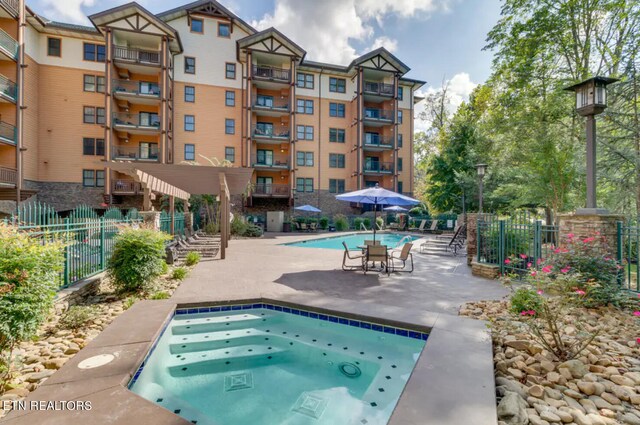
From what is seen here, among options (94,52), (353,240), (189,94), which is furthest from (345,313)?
(94,52)

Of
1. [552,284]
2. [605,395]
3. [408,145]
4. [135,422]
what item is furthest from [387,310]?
[408,145]

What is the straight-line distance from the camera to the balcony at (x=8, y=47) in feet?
51.4

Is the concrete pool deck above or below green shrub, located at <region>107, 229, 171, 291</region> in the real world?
below

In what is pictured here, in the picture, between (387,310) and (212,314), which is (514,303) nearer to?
(387,310)

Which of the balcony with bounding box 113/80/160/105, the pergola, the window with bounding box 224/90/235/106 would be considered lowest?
the pergola

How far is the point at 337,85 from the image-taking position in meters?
28.8

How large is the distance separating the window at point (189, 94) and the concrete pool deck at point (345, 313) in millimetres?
19925

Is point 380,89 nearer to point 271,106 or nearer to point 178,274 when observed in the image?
point 271,106

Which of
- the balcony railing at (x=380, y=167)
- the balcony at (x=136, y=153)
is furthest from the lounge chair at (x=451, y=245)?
the balcony at (x=136, y=153)

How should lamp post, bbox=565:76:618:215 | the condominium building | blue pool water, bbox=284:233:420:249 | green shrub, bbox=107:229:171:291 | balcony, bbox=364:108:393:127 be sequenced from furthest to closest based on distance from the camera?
balcony, bbox=364:108:393:127 < the condominium building < blue pool water, bbox=284:233:420:249 < green shrub, bbox=107:229:171:291 < lamp post, bbox=565:76:618:215

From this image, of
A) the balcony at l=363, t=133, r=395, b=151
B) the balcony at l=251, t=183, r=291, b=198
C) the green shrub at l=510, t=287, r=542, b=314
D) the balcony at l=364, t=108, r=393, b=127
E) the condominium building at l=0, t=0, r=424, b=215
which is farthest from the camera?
the balcony at l=363, t=133, r=395, b=151

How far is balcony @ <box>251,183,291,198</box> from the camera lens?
2494cm

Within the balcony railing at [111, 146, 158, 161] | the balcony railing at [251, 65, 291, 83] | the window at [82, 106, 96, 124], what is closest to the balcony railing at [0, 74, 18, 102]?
the window at [82, 106, 96, 124]

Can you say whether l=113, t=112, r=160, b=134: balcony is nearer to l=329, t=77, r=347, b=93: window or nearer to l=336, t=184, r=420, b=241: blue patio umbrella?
l=329, t=77, r=347, b=93: window
